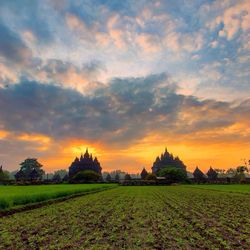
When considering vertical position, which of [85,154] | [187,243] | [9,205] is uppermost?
[85,154]

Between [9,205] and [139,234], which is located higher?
[9,205]

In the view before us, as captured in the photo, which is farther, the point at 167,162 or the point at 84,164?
the point at 167,162

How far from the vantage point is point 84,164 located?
4641 inches

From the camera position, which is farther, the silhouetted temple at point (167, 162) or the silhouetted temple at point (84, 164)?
the silhouetted temple at point (167, 162)

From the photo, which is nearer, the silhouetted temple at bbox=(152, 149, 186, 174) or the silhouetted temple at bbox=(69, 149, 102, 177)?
the silhouetted temple at bbox=(69, 149, 102, 177)

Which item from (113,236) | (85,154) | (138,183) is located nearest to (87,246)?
(113,236)

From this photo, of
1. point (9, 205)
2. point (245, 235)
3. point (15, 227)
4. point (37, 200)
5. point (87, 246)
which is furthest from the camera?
point (37, 200)

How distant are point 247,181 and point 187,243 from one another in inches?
3730

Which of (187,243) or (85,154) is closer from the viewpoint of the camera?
(187,243)

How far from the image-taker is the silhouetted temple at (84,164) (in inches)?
4579

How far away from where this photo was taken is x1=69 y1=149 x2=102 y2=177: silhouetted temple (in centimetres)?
11631

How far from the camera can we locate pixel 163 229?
987 centimetres

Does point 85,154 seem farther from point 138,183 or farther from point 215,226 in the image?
point 215,226

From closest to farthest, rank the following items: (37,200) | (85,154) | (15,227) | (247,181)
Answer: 1. (15,227)
2. (37,200)
3. (247,181)
4. (85,154)
